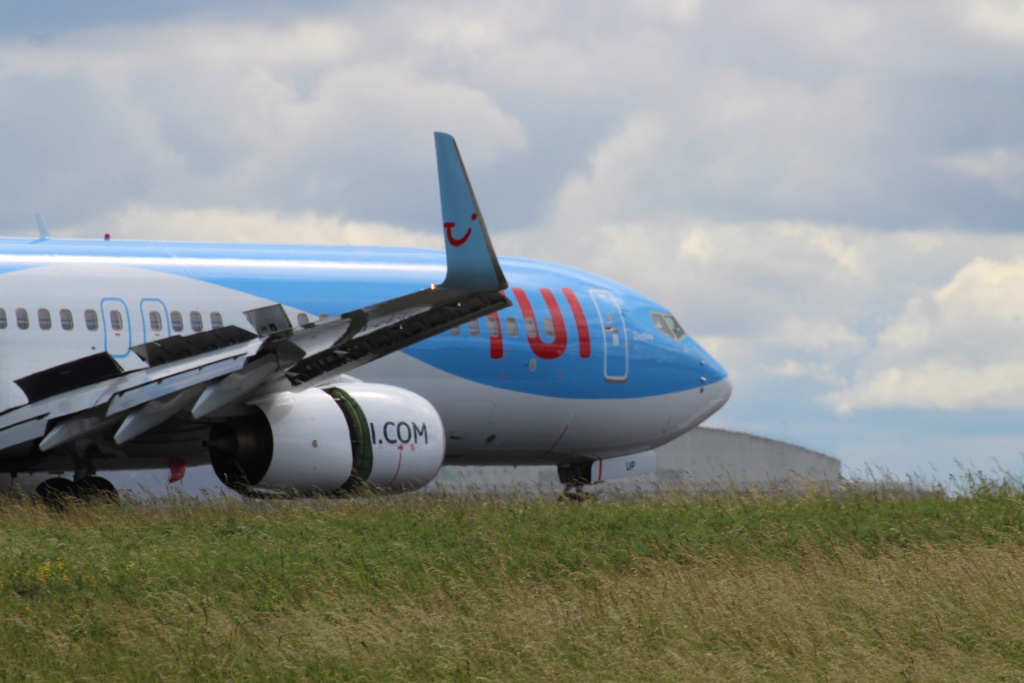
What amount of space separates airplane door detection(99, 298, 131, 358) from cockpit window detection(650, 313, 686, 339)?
8244mm

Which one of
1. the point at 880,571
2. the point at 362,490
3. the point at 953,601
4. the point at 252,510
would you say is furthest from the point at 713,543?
the point at 252,510

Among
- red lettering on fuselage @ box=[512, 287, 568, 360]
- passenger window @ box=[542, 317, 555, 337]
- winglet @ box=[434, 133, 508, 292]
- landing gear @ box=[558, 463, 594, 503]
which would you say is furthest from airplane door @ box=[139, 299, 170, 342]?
landing gear @ box=[558, 463, 594, 503]

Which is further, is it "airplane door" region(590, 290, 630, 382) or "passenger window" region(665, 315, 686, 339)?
"passenger window" region(665, 315, 686, 339)

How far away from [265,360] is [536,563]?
398 cm

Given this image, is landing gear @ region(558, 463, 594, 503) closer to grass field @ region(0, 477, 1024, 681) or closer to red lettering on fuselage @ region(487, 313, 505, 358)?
red lettering on fuselage @ region(487, 313, 505, 358)

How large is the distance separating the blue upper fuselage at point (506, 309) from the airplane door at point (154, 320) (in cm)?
34

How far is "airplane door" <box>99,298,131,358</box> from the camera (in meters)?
16.4

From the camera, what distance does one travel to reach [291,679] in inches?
333

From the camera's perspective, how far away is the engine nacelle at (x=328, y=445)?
50.5 feet

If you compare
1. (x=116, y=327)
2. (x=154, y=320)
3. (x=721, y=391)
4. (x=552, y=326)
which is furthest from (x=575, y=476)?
(x=116, y=327)

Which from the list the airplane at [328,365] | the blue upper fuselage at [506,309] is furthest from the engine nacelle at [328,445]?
the blue upper fuselage at [506,309]

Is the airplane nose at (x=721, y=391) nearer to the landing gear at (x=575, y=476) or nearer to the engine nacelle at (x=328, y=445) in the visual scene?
the landing gear at (x=575, y=476)

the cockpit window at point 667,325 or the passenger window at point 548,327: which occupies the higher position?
the cockpit window at point 667,325

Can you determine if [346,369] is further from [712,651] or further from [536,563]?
[712,651]
